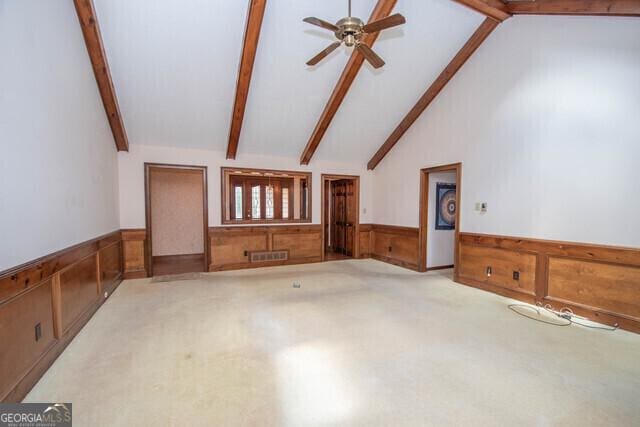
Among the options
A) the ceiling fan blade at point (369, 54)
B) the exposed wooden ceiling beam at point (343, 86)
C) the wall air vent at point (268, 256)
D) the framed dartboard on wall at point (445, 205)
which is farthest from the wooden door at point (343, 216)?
the ceiling fan blade at point (369, 54)

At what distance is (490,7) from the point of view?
3.67 meters

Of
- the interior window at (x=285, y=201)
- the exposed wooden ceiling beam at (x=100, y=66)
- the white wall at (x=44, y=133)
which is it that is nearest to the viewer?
the white wall at (x=44, y=133)

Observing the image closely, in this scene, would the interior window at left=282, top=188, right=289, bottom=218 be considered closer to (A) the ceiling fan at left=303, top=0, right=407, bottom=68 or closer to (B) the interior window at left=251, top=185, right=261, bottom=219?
(B) the interior window at left=251, top=185, right=261, bottom=219

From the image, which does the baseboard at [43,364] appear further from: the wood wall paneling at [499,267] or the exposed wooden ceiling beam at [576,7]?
the exposed wooden ceiling beam at [576,7]

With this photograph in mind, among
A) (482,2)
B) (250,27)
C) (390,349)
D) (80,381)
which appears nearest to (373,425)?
(390,349)

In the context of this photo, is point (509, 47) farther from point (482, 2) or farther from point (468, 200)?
point (468, 200)

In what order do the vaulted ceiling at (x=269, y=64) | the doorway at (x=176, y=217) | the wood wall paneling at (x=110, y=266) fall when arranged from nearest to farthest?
1. the vaulted ceiling at (x=269, y=64)
2. the wood wall paneling at (x=110, y=266)
3. the doorway at (x=176, y=217)

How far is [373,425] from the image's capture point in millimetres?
1729

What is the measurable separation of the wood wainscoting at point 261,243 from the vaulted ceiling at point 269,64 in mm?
1735

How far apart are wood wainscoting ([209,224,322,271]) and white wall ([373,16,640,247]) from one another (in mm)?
3331

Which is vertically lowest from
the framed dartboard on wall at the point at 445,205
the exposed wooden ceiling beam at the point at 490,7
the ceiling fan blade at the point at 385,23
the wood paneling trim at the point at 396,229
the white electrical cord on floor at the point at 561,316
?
the white electrical cord on floor at the point at 561,316

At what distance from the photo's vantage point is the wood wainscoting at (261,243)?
19.0 feet

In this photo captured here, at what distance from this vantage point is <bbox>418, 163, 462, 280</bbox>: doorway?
18.9ft

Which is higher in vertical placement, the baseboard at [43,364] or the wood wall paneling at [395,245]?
the wood wall paneling at [395,245]
